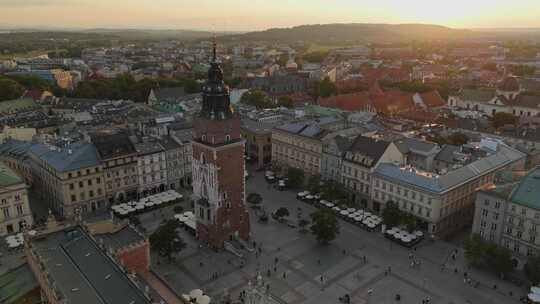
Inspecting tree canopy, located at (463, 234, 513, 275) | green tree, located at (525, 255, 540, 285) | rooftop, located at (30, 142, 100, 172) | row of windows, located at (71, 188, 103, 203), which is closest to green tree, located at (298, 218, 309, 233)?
tree canopy, located at (463, 234, 513, 275)

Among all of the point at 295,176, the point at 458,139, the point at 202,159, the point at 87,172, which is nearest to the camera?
the point at 202,159

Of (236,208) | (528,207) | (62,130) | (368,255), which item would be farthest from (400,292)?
(62,130)

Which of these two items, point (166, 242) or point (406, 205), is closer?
point (166, 242)

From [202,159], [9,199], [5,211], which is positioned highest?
[202,159]

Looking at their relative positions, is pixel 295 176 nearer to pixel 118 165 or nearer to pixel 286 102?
pixel 118 165

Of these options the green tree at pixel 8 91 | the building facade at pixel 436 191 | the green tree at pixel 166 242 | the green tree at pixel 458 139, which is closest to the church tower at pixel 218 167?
the green tree at pixel 166 242

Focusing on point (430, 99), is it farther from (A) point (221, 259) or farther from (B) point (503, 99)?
(A) point (221, 259)

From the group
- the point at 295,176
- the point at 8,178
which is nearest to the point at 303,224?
the point at 295,176
